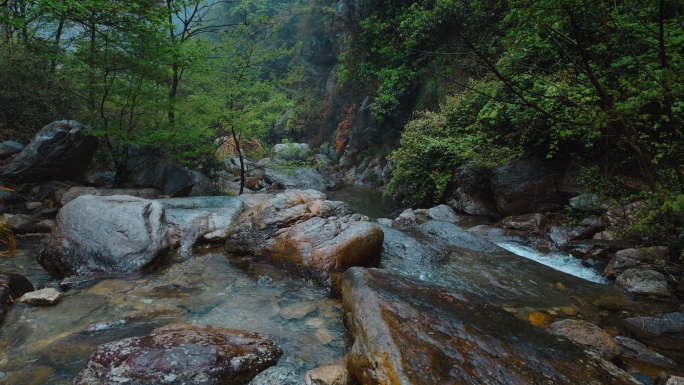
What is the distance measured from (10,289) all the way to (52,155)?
5.16 metres

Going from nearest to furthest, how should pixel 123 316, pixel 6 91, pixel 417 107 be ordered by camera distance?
1. pixel 123 316
2. pixel 6 91
3. pixel 417 107

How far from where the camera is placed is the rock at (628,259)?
5.06 metres

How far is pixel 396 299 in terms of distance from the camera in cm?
329

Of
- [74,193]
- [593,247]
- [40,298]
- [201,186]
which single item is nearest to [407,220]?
[593,247]

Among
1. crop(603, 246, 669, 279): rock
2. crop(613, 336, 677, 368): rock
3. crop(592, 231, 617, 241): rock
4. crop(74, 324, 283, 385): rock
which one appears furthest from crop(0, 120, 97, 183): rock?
crop(592, 231, 617, 241): rock

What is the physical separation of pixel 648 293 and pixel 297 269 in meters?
5.01

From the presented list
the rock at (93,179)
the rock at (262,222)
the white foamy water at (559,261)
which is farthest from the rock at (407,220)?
the rock at (93,179)

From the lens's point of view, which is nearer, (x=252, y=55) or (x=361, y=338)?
(x=361, y=338)

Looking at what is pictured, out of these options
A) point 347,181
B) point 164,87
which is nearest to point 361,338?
point 164,87

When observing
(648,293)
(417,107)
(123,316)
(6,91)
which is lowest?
(123,316)

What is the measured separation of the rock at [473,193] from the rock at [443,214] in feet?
1.49

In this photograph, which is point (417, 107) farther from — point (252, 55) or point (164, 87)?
point (164, 87)

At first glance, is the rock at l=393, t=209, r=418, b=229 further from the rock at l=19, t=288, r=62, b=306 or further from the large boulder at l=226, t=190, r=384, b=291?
the rock at l=19, t=288, r=62, b=306

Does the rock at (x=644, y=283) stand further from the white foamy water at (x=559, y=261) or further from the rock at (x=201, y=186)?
the rock at (x=201, y=186)
